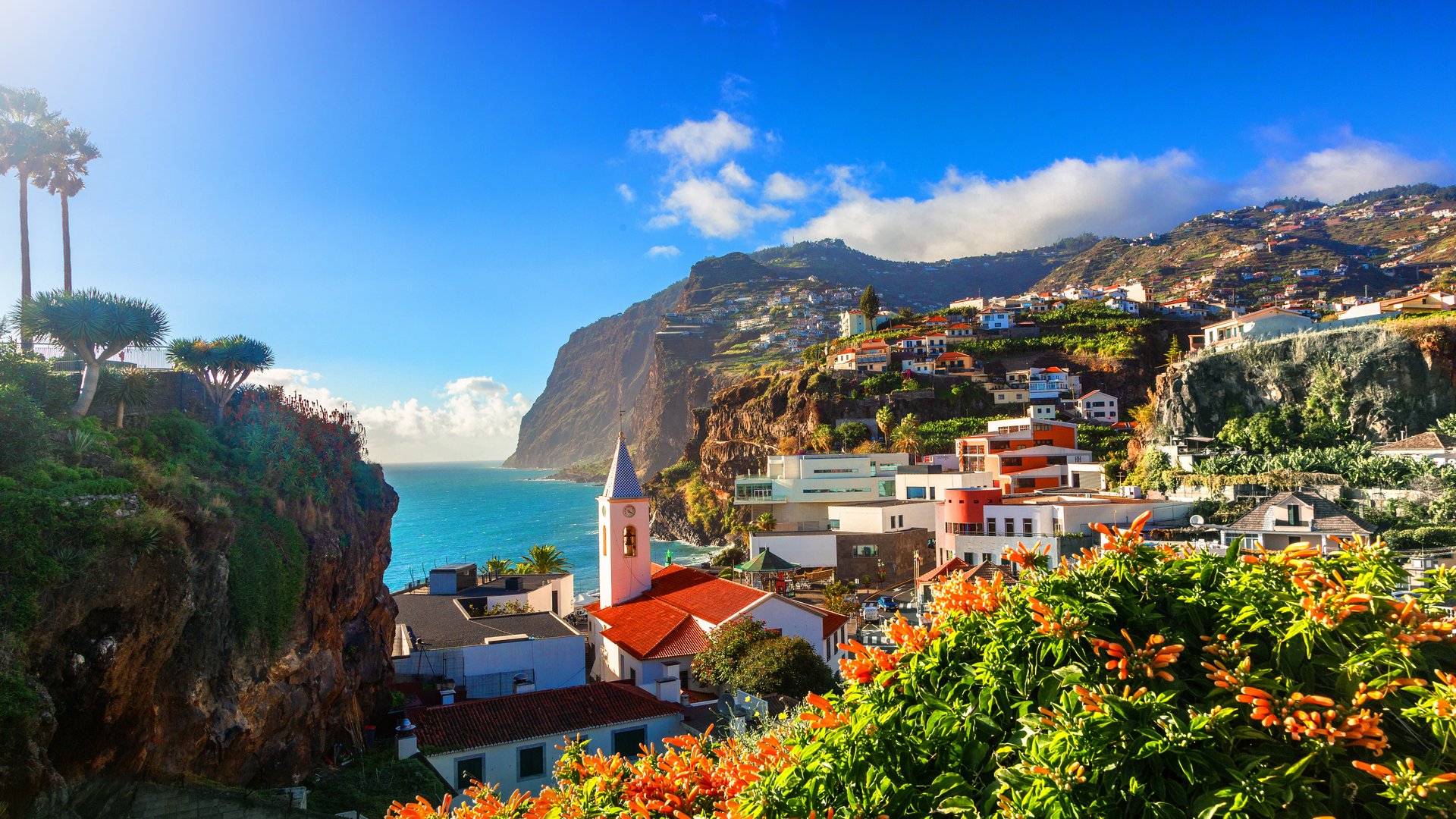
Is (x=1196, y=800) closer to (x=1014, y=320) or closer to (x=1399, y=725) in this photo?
(x=1399, y=725)

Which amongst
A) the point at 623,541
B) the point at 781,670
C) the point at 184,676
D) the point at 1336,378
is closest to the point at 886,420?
the point at 1336,378

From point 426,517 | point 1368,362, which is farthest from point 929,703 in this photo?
point 426,517

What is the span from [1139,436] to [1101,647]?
200 ft

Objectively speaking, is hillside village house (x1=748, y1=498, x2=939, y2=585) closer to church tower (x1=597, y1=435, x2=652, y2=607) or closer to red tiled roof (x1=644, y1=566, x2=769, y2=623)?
A: red tiled roof (x1=644, y1=566, x2=769, y2=623)

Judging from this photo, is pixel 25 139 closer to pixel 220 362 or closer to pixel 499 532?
pixel 220 362

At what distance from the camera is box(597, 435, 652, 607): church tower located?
3189 cm

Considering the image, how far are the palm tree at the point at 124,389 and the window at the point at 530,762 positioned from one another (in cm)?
1004

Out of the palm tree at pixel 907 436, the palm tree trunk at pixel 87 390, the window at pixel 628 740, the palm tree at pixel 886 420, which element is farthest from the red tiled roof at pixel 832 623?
the palm tree at pixel 886 420

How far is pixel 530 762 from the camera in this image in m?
Result: 17.0

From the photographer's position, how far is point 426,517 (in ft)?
466

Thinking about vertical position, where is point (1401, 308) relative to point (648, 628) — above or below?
above

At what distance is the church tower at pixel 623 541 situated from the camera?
3189cm

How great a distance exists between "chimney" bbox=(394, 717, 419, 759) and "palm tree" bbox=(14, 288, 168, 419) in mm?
7725

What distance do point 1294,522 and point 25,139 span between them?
152 ft
